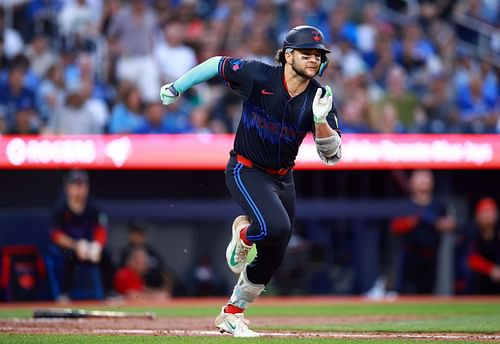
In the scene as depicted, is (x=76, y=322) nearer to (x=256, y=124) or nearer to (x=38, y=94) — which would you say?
(x=256, y=124)

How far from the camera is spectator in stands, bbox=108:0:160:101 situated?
46.8ft

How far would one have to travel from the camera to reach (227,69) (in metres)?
7.06

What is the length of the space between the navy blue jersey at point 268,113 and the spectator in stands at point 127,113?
20.4 feet

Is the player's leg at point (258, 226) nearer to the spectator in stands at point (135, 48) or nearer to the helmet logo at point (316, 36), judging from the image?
the helmet logo at point (316, 36)

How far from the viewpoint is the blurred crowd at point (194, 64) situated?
1335 cm

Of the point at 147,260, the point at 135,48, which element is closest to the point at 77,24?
the point at 135,48

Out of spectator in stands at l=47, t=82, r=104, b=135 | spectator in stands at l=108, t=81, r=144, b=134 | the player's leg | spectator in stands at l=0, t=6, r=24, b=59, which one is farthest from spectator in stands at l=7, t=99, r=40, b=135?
the player's leg

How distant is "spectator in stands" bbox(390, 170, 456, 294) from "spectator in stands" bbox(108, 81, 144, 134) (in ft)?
11.9

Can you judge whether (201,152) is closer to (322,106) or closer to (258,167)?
(258,167)

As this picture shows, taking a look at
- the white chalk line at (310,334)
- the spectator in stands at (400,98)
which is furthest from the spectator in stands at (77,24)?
the white chalk line at (310,334)

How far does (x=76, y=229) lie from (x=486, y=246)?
524 centimetres

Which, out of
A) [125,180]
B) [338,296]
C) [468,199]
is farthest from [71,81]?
[468,199]

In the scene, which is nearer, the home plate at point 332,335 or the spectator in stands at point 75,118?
the home plate at point 332,335

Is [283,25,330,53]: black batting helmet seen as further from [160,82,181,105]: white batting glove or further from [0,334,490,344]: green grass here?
[0,334,490,344]: green grass
